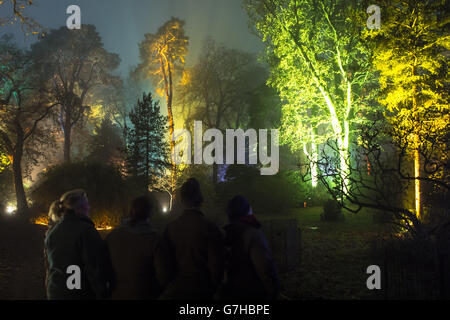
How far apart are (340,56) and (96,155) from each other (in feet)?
87.8

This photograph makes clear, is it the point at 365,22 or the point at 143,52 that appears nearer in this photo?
the point at 365,22

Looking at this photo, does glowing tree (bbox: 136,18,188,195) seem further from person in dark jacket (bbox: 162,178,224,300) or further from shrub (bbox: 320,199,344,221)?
person in dark jacket (bbox: 162,178,224,300)

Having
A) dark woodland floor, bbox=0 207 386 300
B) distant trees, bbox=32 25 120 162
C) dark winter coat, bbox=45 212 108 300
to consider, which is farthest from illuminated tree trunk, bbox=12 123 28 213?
dark winter coat, bbox=45 212 108 300

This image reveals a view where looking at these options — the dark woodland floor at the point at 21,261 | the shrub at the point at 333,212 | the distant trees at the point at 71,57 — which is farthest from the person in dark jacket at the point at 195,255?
the distant trees at the point at 71,57

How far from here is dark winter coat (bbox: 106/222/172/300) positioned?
3615 millimetres

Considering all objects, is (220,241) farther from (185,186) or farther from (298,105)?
(298,105)

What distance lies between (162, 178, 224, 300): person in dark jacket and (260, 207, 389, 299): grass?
361 cm

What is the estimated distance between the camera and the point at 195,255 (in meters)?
3.58

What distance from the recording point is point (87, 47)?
33.6 metres

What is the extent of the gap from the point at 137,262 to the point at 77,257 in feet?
2.41

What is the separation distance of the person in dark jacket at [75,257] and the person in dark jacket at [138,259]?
0.54 ft

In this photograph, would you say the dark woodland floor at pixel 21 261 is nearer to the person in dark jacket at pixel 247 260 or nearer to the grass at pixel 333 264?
the grass at pixel 333 264
